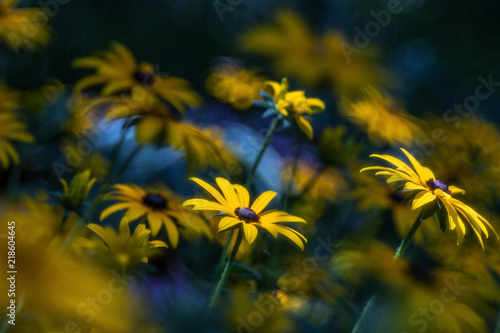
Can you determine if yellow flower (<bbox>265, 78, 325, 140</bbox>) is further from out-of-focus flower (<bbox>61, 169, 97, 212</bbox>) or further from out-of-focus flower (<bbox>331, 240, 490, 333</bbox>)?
out-of-focus flower (<bbox>61, 169, 97, 212</bbox>)

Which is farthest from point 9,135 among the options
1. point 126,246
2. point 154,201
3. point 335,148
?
point 335,148

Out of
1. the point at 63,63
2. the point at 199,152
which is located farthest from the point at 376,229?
the point at 63,63

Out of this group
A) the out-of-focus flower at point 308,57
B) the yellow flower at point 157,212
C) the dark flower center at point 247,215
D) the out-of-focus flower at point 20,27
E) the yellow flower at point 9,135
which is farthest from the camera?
the out-of-focus flower at point 308,57

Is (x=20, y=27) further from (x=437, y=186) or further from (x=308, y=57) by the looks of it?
(x=437, y=186)

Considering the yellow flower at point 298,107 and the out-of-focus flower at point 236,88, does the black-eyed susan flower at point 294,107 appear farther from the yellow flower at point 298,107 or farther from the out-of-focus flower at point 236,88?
the out-of-focus flower at point 236,88

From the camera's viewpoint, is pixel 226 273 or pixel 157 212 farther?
pixel 157 212

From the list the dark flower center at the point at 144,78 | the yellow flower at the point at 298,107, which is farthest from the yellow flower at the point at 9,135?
the yellow flower at the point at 298,107

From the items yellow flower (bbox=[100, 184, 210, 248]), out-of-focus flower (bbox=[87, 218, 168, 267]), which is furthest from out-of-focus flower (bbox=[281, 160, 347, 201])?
out-of-focus flower (bbox=[87, 218, 168, 267])
